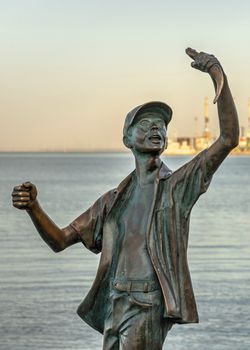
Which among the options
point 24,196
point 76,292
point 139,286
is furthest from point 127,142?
point 76,292

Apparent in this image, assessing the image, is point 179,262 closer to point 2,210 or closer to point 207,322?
point 207,322

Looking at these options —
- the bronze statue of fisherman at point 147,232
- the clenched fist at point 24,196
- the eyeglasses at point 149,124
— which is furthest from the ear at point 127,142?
the clenched fist at point 24,196

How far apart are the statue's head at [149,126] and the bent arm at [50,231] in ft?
1.79

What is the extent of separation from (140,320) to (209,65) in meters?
1.27

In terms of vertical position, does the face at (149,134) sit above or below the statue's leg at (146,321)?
above

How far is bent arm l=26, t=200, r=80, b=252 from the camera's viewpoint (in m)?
7.34

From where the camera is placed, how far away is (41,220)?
24.3 feet

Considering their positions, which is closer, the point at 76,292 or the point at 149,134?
the point at 149,134

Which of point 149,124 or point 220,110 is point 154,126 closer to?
point 149,124

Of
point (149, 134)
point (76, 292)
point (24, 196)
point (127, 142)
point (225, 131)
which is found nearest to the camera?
point (225, 131)

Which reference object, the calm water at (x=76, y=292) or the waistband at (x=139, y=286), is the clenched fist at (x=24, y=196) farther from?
the calm water at (x=76, y=292)

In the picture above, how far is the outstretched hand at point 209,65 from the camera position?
700 centimetres

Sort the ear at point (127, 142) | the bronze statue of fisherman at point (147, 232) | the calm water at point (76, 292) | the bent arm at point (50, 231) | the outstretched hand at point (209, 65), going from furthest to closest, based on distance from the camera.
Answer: the calm water at point (76, 292) → the ear at point (127, 142) → the bent arm at point (50, 231) → the bronze statue of fisherman at point (147, 232) → the outstretched hand at point (209, 65)

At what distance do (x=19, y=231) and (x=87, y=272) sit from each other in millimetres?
15718
